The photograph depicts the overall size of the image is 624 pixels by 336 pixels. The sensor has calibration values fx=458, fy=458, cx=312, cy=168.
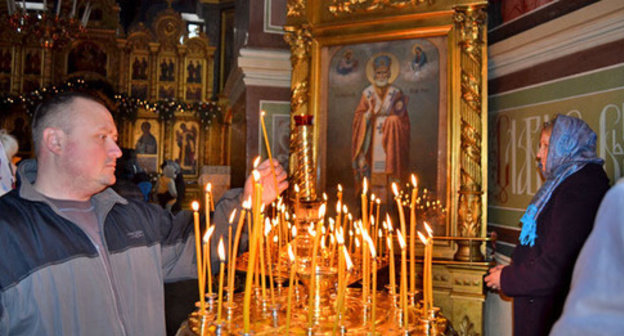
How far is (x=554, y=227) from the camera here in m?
2.13

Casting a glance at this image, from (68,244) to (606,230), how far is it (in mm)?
1557

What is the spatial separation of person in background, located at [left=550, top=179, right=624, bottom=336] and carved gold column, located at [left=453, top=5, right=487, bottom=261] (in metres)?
2.75

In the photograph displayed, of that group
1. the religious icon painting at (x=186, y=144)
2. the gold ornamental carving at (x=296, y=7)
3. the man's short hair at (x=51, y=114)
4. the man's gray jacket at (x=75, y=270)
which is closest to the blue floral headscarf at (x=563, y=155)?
the man's gray jacket at (x=75, y=270)

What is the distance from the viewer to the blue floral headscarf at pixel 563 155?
7.47 ft

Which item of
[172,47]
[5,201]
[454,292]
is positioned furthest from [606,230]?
[172,47]

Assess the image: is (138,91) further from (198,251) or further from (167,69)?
(198,251)

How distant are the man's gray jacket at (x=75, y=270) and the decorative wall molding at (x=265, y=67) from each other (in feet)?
9.28

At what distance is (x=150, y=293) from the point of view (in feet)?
6.09

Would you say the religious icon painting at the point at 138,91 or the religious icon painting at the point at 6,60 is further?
the religious icon painting at the point at 138,91

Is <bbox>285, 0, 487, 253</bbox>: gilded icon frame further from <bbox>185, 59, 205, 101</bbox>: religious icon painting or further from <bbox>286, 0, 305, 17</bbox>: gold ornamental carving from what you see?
<bbox>185, 59, 205, 101</bbox>: religious icon painting

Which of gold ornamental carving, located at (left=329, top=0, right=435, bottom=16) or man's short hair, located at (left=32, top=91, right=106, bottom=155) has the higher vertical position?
gold ornamental carving, located at (left=329, top=0, right=435, bottom=16)

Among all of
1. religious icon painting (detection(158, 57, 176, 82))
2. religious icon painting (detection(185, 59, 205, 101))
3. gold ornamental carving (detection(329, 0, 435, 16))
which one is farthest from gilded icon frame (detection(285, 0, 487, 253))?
religious icon painting (detection(158, 57, 176, 82))

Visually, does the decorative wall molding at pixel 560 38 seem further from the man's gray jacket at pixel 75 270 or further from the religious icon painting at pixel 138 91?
the religious icon painting at pixel 138 91

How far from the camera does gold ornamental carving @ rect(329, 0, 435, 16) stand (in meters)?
3.74
